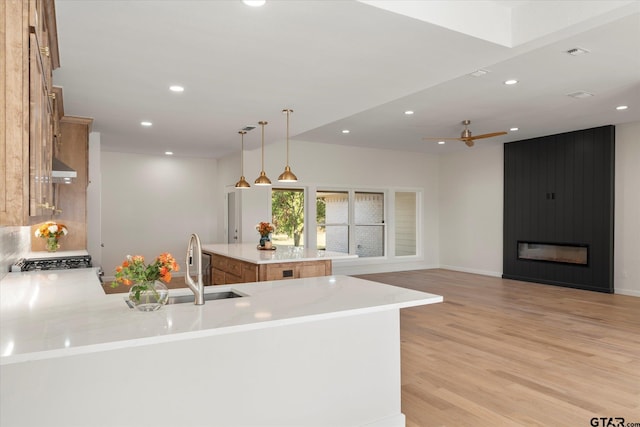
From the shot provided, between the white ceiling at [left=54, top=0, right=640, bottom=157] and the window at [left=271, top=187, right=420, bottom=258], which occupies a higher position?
the white ceiling at [left=54, top=0, right=640, bottom=157]

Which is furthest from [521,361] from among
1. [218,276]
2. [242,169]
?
[242,169]

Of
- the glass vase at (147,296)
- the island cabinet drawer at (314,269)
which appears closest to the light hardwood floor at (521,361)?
the island cabinet drawer at (314,269)

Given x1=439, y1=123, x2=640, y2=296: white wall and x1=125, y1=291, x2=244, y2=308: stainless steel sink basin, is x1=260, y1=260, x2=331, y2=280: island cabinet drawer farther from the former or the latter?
x1=439, y1=123, x2=640, y2=296: white wall

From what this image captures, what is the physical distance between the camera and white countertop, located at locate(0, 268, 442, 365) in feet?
5.32

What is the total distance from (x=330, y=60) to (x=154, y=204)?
6375mm

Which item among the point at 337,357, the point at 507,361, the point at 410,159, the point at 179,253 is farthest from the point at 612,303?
the point at 179,253

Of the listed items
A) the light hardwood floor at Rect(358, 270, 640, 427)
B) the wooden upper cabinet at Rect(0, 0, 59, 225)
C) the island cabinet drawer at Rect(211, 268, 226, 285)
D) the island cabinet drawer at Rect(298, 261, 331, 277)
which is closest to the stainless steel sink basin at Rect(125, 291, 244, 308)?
the wooden upper cabinet at Rect(0, 0, 59, 225)

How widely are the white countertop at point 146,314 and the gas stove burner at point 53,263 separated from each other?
103cm

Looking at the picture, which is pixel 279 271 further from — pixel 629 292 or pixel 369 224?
pixel 629 292

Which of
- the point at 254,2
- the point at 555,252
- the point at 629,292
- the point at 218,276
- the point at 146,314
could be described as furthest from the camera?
the point at 555,252

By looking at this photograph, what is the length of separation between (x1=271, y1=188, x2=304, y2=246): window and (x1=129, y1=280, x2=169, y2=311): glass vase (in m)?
6.26

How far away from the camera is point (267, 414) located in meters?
2.24

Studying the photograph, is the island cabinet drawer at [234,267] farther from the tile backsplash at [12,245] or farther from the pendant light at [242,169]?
the tile backsplash at [12,245]

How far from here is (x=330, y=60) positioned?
11.1 ft
